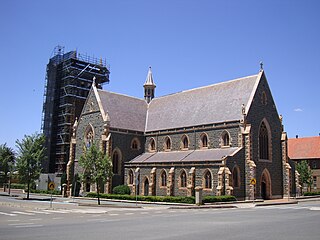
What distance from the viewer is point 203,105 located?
4931cm

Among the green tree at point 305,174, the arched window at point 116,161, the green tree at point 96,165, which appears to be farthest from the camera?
the green tree at point 305,174

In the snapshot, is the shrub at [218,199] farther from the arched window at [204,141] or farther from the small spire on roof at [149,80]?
the small spire on roof at [149,80]

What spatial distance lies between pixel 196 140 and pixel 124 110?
13711mm

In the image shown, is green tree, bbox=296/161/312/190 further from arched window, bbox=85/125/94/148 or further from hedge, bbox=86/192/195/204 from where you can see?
arched window, bbox=85/125/94/148

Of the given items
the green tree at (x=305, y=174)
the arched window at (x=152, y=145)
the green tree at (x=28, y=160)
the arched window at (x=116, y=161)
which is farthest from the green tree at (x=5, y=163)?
the green tree at (x=305, y=174)

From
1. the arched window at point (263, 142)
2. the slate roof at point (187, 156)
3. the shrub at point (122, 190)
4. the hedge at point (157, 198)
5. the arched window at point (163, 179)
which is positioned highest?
the arched window at point (263, 142)

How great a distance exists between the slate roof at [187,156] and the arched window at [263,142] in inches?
168

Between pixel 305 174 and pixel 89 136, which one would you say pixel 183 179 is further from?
pixel 305 174

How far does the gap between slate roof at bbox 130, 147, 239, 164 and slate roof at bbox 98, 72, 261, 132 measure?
149 inches

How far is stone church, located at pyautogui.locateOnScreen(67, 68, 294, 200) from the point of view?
4059 cm

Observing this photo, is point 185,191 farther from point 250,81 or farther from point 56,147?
point 56,147

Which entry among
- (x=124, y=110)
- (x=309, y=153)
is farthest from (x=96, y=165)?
(x=309, y=153)

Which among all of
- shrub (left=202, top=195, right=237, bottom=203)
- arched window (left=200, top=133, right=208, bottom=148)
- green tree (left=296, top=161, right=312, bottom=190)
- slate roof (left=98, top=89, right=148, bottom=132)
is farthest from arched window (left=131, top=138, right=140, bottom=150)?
green tree (left=296, top=161, right=312, bottom=190)

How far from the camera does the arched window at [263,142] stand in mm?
44188
